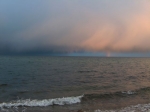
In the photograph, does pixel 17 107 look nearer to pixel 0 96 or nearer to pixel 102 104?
pixel 0 96

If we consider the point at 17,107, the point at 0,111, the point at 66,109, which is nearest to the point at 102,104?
the point at 66,109

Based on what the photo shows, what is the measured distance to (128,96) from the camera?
79.5 ft

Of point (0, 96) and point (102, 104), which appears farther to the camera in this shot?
point (0, 96)

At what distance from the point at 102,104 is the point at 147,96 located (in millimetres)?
7546

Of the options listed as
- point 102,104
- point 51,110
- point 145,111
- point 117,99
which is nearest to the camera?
point 145,111

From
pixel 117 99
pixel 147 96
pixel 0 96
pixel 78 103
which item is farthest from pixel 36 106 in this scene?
pixel 147 96

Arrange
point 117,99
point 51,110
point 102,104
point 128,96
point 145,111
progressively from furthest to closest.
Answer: point 128,96, point 117,99, point 102,104, point 51,110, point 145,111

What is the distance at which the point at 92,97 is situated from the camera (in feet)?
77.2

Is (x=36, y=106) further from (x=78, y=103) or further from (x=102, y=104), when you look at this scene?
(x=102, y=104)

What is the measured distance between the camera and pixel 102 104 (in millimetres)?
20375

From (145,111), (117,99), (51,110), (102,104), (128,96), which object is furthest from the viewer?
(128,96)

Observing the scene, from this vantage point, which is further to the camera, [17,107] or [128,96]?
[128,96]

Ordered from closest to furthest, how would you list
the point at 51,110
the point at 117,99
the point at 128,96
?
the point at 51,110 < the point at 117,99 < the point at 128,96

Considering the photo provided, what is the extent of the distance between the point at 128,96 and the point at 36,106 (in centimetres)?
1189
